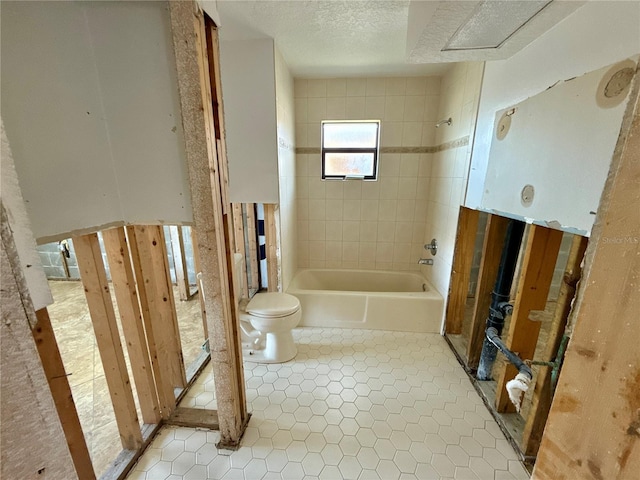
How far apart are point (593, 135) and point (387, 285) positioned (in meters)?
2.26

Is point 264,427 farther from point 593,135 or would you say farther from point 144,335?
point 593,135

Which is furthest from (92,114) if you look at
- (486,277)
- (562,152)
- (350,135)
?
(350,135)

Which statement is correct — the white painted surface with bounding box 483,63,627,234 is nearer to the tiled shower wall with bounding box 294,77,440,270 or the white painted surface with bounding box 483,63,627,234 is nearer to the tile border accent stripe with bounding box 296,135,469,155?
the tile border accent stripe with bounding box 296,135,469,155

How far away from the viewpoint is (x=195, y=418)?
60.6 inches

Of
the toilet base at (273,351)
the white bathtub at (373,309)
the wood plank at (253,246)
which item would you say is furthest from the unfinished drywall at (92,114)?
the white bathtub at (373,309)

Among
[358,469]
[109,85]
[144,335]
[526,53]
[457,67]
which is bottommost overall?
[358,469]

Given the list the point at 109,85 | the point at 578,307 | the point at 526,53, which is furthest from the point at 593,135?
the point at 109,85

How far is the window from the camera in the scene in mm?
2895

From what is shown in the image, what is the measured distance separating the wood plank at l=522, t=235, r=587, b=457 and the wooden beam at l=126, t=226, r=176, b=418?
75.1 inches

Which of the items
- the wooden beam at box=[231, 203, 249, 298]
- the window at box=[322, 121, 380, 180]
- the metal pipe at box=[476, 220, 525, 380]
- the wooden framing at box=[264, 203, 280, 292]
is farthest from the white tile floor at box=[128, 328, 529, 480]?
the window at box=[322, 121, 380, 180]

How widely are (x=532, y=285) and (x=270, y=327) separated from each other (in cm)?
160

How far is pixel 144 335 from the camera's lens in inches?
55.1

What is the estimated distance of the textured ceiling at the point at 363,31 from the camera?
111 centimetres

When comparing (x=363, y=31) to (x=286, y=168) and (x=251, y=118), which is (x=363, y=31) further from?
(x=286, y=168)
